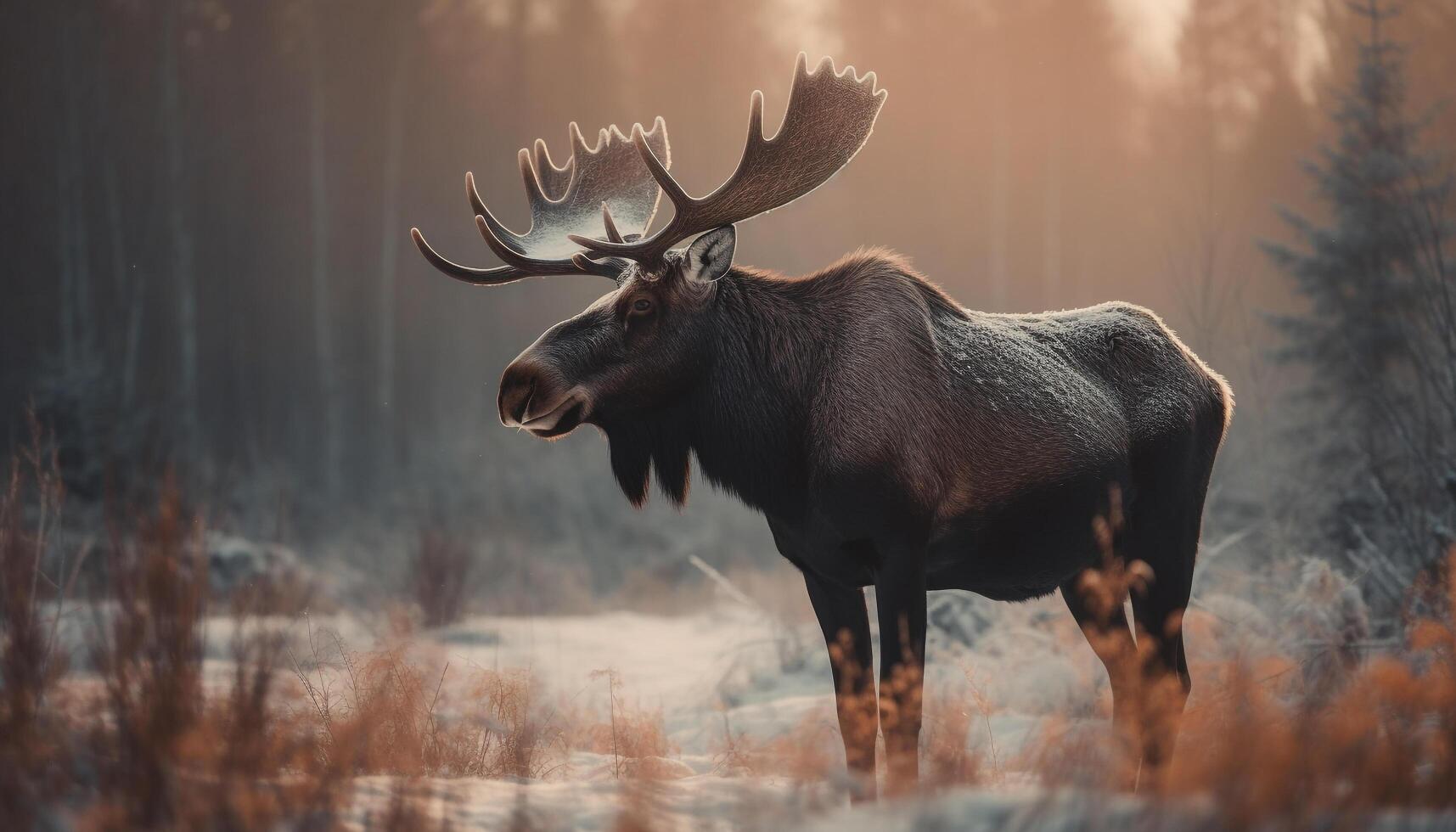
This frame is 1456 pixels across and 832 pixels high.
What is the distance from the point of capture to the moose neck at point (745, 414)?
4.02 meters

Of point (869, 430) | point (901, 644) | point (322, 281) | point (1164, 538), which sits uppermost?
point (322, 281)

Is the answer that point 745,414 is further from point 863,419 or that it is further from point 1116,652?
point 1116,652

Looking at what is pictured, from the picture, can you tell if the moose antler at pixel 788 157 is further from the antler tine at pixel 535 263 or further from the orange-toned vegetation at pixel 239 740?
the orange-toned vegetation at pixel 239 740

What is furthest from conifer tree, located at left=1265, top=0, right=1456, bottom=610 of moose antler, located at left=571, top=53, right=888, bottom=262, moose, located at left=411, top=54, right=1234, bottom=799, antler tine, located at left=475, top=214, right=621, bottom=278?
antler tine, located at left=475, top=214, right=621, bottom=278

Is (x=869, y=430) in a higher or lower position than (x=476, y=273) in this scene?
lower

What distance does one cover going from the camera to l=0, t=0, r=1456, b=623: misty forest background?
1959cm

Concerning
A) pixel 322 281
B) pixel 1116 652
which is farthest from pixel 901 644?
pixel 322 281

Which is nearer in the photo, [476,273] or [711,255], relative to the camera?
[711,255]

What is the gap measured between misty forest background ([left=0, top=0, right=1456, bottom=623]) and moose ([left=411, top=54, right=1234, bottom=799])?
474 inches

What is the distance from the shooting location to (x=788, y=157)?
435 cm

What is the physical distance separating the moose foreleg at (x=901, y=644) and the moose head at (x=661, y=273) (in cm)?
102

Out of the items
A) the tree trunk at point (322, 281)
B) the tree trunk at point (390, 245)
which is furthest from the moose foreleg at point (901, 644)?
the tree trunk at point (390, 245)

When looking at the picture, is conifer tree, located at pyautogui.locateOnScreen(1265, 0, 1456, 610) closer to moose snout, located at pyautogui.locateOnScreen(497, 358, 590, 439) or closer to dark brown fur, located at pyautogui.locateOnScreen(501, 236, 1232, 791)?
dark brown fur, located at pyautogui.locateOnScreen(501, 236, 1232, 791)

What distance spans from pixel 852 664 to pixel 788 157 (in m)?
1.90
